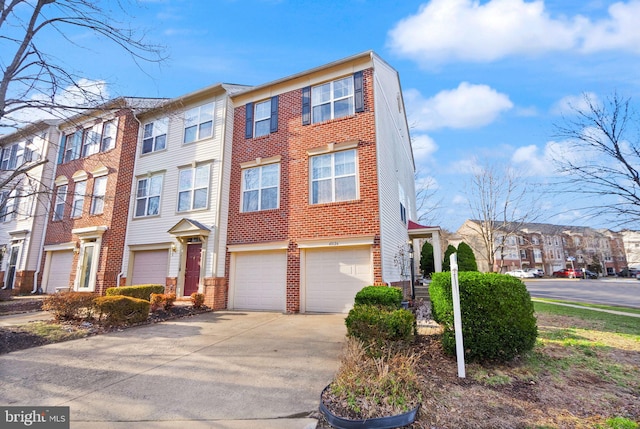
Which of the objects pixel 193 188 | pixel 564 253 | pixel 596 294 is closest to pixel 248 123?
pixel 193 188

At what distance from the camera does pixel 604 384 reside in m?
4.08

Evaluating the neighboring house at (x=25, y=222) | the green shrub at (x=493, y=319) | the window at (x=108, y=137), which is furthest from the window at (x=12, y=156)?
the green shrub at (x=493, y=319)

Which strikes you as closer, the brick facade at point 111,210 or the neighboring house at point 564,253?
the brick facade at point 111,210

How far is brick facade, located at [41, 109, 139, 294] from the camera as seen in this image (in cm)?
1308

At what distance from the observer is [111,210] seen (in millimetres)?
13539

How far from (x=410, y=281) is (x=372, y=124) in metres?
7.12

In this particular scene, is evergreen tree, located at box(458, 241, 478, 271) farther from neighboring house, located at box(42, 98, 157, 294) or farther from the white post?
neighboring house, located at box(42, 98, 157, 294)

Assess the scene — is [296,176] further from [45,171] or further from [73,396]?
[45,171]

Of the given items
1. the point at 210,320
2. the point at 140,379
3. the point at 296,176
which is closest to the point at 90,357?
the point at 140,379

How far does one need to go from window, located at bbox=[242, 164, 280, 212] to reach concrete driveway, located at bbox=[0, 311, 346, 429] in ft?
17.5

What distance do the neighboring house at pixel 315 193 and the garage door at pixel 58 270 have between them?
9.88 metres

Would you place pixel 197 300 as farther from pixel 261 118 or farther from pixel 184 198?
pixel 261 118

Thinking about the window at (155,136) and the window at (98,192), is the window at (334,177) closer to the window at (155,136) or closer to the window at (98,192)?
the window at (155,136)

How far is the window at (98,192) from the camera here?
14383 mm
